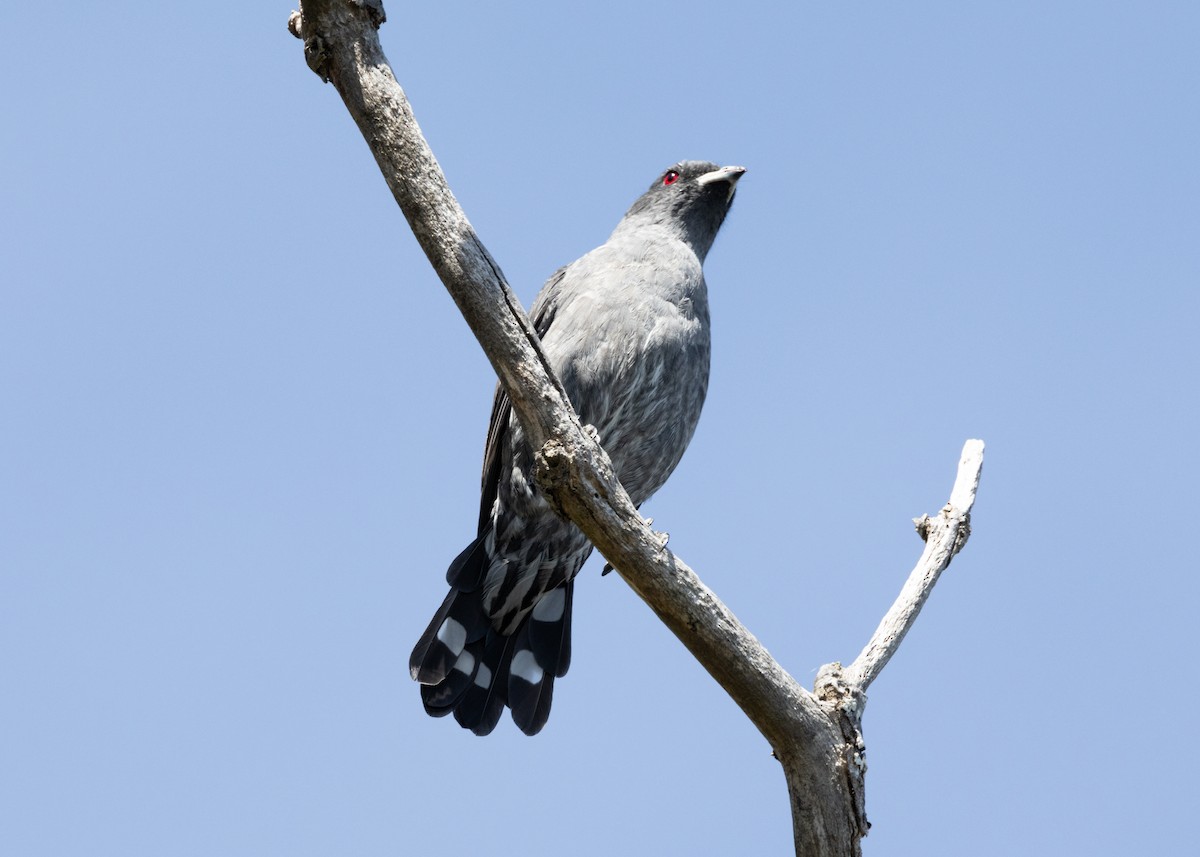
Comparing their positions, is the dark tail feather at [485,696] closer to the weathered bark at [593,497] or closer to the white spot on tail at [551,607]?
the white spot on tail at [551,607]

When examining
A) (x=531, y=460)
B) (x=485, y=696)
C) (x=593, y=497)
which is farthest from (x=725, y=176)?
(x=593, y=497)

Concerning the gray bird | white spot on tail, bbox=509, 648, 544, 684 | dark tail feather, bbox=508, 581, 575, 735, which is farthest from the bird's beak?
white spot on tail, bbox=509, 648, 544, 684

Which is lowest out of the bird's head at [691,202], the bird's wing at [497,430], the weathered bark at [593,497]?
the weathered bark at [593,497]

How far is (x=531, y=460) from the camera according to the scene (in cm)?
667

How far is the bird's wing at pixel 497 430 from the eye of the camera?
6918mm

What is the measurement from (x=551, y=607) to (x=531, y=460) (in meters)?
1.20

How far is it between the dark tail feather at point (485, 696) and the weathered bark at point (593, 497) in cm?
256

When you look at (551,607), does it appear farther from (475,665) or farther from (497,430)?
(497,430)

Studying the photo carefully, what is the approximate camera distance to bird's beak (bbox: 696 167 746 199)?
8.39 m

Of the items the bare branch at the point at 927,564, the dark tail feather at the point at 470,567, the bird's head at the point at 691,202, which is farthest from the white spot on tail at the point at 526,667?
the bird's head at the point at 691,202

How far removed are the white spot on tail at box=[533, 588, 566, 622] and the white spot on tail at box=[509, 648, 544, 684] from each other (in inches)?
10.4

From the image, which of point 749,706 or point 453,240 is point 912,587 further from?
point 453,240

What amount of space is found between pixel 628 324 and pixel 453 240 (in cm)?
213

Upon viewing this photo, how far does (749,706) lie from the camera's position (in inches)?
185
